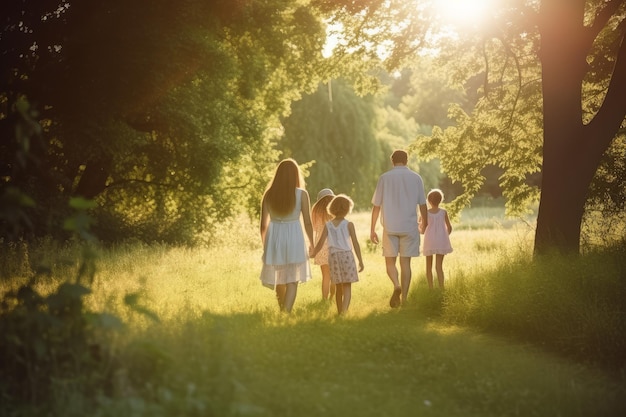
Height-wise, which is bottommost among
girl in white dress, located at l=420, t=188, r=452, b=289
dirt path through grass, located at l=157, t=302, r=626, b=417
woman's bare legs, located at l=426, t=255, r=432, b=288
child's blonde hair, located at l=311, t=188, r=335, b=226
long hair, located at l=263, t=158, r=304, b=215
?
dirt path through grass, located at l=157, t=302, r=626, b=417

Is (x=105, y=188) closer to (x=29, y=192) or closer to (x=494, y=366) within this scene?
(x=29, y=192)

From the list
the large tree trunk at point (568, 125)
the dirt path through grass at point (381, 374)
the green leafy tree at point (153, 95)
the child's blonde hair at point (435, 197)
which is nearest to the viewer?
the dirt path through grass at point (381, 374)

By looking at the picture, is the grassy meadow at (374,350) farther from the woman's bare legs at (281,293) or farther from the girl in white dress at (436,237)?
the girl in white dress at (436,237)

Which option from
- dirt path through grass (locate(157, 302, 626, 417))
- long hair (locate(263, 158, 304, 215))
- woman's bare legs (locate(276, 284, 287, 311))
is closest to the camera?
dirt path through grass (locate(157, 302, 626, 417))

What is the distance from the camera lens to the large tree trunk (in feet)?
38.1

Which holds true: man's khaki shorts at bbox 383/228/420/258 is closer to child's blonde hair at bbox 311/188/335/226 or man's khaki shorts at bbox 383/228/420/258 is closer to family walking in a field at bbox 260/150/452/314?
family walking in a field at bbox 260/150/452/314

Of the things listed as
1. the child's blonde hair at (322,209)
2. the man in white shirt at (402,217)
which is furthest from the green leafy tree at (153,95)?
the man in white shirt at (402,217)

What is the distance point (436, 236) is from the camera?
39.8 ft

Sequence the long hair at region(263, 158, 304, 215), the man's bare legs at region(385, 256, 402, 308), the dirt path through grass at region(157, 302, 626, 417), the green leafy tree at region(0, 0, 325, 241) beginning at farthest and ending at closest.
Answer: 1. the green leafy tree at region(0, 0, 325, 241)
2. the man's bare legs at region(385, 256, 402, 308)
3. the long hair at region(263, 158, 304, 215)
4. the dirt path through grass at region(157, 302, 626, 417)

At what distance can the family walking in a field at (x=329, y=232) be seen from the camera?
9.71 meters

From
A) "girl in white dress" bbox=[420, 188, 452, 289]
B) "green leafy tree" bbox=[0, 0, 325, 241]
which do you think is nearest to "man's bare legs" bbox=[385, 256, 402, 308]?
"girl in white dress" bbox=[420, 188, 452, 289]

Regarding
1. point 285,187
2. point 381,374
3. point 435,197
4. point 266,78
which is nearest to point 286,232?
point 285,187

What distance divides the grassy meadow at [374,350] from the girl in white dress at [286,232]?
461 millimetres

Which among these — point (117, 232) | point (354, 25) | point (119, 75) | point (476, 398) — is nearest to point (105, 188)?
point (117, 232)
